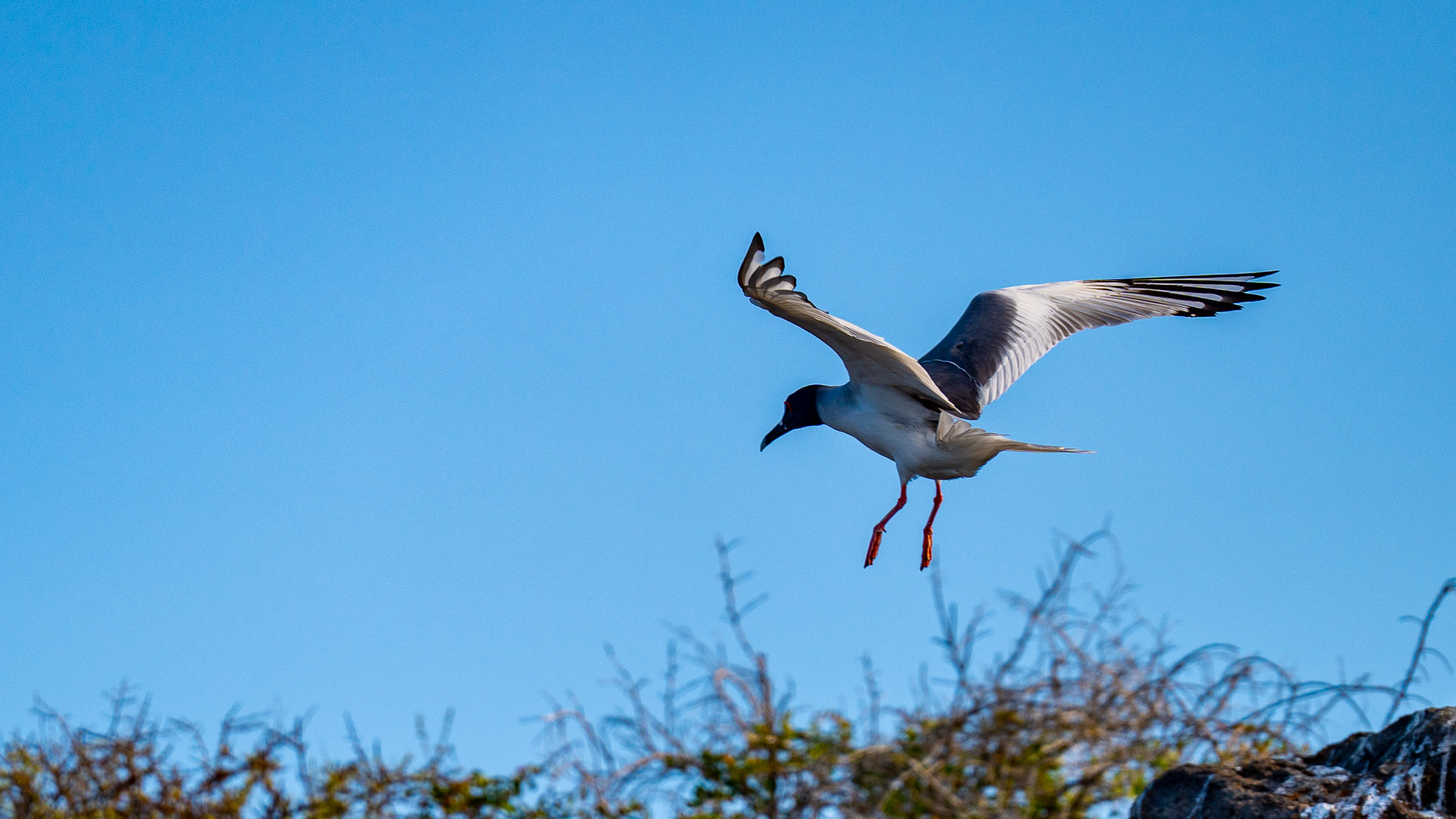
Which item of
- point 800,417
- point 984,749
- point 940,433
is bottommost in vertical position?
point 984,749

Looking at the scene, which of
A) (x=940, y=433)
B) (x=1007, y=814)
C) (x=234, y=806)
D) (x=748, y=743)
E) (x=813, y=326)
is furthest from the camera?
(x=940, y=433)

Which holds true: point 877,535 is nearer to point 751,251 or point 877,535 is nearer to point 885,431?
point 885,431

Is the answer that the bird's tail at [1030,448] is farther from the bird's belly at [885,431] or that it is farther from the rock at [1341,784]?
the rock at [1341,784]

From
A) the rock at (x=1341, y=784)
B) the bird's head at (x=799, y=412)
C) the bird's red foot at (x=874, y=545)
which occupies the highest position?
the bird's head at (x=799, y=412)

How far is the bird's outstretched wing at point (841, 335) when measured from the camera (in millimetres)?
5402

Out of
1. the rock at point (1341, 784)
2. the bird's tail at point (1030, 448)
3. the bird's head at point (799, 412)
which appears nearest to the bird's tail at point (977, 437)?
the bird's tail at point (1030, 448)

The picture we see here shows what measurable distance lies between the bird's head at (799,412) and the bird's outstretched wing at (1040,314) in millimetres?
756

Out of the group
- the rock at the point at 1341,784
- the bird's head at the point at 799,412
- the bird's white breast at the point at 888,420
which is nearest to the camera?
the rock at the point at 1341,784

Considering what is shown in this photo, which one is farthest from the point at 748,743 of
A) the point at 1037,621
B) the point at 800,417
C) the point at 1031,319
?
the point at 1031,319

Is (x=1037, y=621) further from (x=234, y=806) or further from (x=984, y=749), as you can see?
(x=234, y=806)

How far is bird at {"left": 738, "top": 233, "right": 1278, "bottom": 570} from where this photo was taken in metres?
5.97

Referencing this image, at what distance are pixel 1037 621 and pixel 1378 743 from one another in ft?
4.24

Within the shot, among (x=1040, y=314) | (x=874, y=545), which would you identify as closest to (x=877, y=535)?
(x=874, y=545)

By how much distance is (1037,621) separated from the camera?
4266 millimetres
